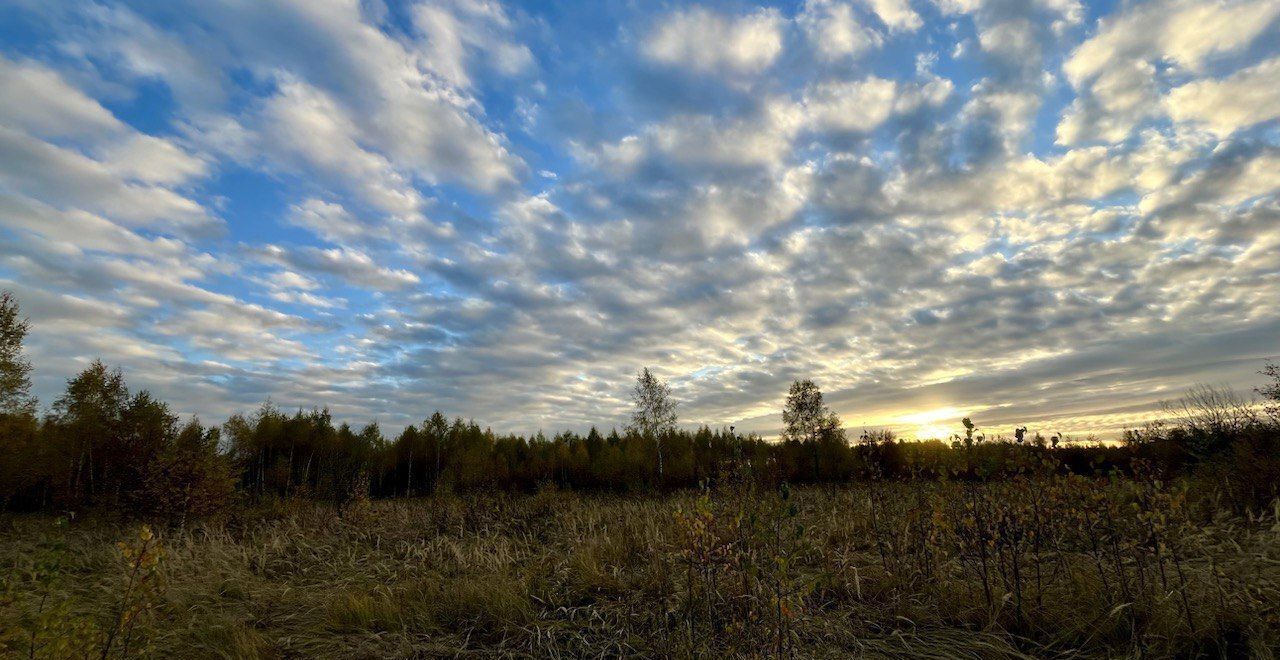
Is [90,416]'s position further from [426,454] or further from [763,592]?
[763,592]

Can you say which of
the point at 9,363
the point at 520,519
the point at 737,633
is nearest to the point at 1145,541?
the point at 737,633

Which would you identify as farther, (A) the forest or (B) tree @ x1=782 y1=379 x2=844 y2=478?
(B) tree @ x1=782 y1=379 x2=844 y2=478

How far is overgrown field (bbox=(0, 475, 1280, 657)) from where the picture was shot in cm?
387

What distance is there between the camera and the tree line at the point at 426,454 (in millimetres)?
7945

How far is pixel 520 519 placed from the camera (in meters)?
11.5

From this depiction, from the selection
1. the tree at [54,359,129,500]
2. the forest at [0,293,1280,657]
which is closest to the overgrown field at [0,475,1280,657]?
the forest at [0,293,1280,657]

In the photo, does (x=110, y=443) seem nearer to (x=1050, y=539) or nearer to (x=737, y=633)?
(x=737, y=633)

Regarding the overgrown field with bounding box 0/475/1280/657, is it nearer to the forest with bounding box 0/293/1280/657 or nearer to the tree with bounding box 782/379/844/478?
the forest with bounding box 0/293/1280/657

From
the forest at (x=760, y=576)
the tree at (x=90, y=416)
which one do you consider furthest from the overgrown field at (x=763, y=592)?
the tree at (x=90, y=416)

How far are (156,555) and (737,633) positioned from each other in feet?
12.8

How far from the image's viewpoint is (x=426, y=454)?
131 feet

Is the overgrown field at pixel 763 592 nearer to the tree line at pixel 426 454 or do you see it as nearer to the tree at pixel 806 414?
the tree line at pixel 426 454

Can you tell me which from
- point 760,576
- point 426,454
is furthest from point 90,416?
point 760,576

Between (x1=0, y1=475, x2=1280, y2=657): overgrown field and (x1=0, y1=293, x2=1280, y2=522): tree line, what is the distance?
0.66 m
